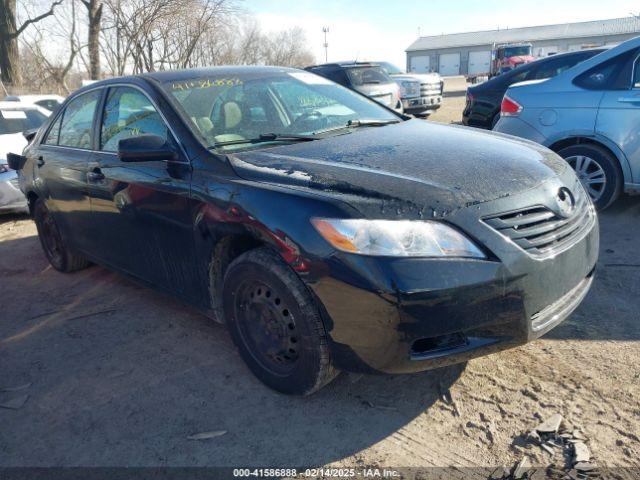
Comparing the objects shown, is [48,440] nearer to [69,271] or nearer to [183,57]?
[69,271]

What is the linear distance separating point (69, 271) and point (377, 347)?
357cm

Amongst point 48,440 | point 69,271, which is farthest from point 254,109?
point 69,271

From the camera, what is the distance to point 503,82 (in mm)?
8031

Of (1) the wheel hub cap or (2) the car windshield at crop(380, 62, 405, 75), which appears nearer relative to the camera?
(1) the wheel hub cap

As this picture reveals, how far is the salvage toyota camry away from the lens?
7.06ft

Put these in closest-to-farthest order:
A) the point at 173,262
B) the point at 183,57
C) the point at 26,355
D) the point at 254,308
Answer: the point at 254,308
the point at 173,262
the point at 26,355
the point at 183,57

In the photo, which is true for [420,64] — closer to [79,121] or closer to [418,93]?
[418,93]

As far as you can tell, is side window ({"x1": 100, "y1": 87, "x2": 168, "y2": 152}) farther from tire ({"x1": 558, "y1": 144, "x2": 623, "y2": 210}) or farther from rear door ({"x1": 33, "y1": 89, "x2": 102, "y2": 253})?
tire ({"x1": 558, "y1": 144, "x2": 623, "y2": 210})

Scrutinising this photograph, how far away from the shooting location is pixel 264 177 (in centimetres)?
255

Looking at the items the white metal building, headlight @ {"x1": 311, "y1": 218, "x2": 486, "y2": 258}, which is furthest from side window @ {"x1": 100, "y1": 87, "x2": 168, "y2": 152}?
the white metal building

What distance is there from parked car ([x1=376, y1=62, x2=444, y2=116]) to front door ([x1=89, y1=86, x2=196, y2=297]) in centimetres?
1090

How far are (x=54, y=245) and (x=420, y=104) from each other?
1100cm

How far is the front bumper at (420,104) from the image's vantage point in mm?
13711

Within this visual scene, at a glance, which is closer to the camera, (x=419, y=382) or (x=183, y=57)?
(x=419, y=382)
